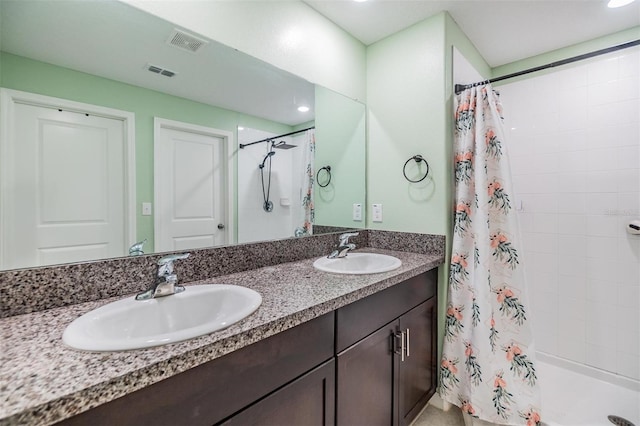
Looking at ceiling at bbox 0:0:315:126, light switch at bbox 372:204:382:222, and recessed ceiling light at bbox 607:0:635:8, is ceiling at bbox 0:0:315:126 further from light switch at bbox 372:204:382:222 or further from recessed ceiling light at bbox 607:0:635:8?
recessed ceiling light at bbox 607:0:635:8

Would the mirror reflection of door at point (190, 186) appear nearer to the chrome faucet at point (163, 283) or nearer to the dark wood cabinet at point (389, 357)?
the chrome faucet at point (163, 283)

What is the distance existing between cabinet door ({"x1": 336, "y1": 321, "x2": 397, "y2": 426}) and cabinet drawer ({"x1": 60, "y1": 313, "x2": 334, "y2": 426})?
0.57 ft

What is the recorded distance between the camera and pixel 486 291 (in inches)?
61.7

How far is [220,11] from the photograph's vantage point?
1291 mm

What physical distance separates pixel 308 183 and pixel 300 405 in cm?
123

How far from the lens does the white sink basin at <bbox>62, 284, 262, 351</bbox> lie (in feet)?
2.13

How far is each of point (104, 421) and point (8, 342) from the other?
13.6 inches

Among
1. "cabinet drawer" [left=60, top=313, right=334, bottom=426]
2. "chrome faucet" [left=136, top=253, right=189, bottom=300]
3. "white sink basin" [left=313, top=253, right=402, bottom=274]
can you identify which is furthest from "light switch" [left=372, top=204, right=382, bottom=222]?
"chrome faucet" [left=136, top=253, right=189, bottom=300]

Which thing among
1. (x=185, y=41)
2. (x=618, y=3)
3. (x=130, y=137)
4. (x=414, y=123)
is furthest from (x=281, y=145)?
(x=618, y=3)

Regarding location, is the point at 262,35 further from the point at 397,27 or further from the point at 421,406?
the point at 421,406

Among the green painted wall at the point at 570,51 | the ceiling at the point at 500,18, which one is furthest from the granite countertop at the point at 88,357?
the green painted wall at the point at 570,51

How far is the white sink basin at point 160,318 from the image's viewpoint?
2.13 feet

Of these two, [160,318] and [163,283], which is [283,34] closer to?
[163,283]

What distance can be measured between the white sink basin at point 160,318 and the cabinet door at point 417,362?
86cm
